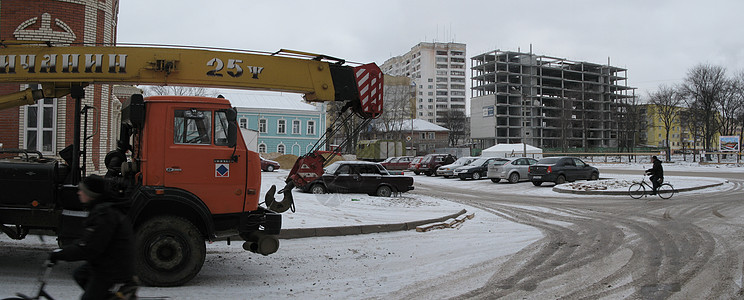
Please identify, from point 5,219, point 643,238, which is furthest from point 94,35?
point 643,238

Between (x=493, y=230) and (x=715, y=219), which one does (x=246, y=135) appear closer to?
(x=493, y=230)

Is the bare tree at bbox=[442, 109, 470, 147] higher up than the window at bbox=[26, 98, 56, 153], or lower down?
higher up

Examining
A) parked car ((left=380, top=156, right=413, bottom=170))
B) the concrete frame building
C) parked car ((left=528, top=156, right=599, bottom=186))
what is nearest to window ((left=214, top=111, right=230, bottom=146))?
parked car ((left=528, top=156, right=599, bottom=186))

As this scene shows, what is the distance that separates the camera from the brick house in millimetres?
13336

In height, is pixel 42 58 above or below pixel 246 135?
above

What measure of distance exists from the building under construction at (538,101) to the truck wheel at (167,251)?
3895 inches

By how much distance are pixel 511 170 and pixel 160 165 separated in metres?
22.0

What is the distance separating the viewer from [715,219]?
38.1 feet

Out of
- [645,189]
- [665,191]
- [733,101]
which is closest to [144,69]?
[665,191]

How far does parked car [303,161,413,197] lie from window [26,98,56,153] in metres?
8.04

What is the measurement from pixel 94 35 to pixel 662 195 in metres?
19.8

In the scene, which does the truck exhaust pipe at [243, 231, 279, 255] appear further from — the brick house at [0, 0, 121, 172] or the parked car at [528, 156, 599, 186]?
the parked car at [528, 156, 599, 186]

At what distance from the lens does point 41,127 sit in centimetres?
1385

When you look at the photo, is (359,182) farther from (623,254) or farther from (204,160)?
(204,160)
